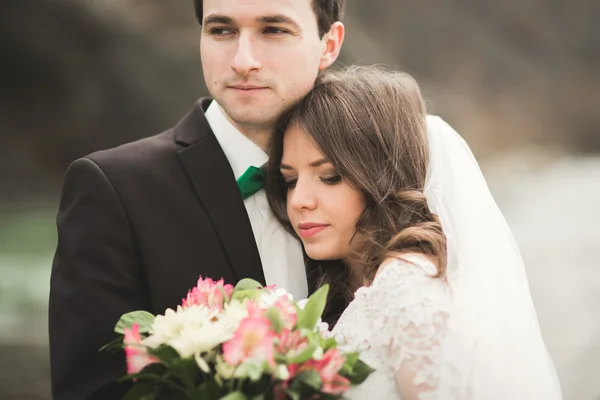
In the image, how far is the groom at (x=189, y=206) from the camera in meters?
2.03

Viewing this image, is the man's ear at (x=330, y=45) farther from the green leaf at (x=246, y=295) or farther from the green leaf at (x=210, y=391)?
the green leaf at (x=210, y=391)

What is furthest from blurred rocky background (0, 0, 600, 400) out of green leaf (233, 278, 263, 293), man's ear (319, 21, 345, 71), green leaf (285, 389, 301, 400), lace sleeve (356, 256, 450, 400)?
green leaf (285, 389, 301, 400)

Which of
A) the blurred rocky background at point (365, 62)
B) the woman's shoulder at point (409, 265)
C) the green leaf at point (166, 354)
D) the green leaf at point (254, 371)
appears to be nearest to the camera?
the green leaf at point (254, 371)

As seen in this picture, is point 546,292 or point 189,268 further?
point 546,292

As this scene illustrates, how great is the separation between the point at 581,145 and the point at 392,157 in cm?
411

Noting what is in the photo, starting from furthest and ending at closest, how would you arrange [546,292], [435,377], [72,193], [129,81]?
[129,81]
[546,292]
[72,193]
[435,377]

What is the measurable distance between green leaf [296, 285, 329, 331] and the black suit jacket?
1.69 ft

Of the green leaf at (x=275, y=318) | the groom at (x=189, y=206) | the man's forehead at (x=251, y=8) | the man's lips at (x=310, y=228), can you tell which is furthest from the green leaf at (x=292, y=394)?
the man's forehead at (x=251, y=8)

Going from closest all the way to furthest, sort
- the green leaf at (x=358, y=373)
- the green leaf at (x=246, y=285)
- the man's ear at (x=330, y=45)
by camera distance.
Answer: the green leaf at (x=358, y=373), the green leaf at (x=246, y=285), the man's ear at (x=330, y=45)

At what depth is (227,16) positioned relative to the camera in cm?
224

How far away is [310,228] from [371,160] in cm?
25

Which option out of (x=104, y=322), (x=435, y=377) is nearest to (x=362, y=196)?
(x=435, y=377)

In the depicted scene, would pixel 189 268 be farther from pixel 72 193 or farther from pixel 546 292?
pixel 546 292

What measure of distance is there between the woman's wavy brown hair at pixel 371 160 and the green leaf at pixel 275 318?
0.51m
